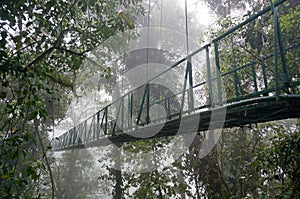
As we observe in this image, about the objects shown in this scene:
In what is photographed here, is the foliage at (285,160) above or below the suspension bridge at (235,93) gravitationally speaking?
below

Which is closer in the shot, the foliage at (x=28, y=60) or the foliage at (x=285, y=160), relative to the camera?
the foliage at (x=28, y=60)

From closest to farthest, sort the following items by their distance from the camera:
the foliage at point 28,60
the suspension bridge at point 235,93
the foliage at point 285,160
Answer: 1. the foliage at point 28,60
2. the suspension bridge at point 235,93
3. the foliage at point 285,160

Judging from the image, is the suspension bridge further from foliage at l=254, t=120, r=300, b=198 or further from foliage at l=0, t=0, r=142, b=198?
foliage at l=0, t=0, r=142, b=198

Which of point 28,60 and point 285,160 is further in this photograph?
point 285,160

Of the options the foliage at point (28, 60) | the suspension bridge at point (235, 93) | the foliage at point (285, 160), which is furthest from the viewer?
the foliage at point (285, 160)

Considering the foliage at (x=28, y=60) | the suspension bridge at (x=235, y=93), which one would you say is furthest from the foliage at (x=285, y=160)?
the foliage at (x=28, y=60)

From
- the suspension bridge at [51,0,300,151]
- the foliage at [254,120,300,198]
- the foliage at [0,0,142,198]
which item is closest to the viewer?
the foliage at [0,0,142,198]

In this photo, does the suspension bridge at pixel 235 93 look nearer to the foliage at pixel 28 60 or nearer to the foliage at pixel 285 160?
the foliage at pixel 285 160

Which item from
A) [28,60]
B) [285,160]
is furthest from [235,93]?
[28,60]

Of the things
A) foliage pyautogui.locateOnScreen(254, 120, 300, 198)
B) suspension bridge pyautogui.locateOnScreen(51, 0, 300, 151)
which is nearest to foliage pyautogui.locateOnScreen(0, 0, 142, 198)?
suspension bridge pyautogui.locateOnScreen(51, 0, 300, 151)

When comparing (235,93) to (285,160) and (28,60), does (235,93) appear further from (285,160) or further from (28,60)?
(28,60)

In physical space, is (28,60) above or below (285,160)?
above

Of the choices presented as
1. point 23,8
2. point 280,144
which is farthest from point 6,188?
point 280,144

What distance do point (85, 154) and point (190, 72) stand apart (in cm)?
1259
